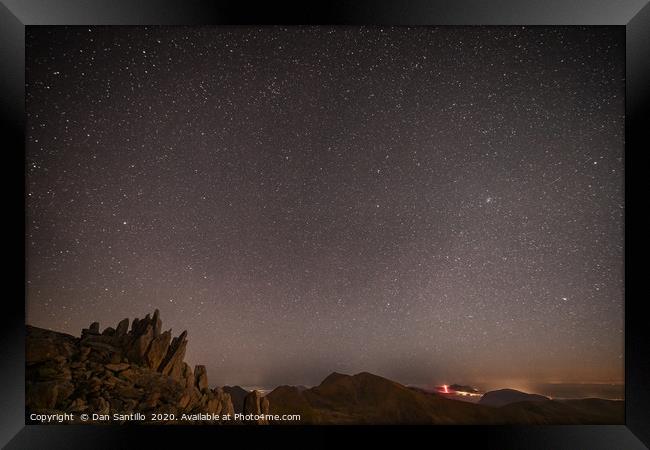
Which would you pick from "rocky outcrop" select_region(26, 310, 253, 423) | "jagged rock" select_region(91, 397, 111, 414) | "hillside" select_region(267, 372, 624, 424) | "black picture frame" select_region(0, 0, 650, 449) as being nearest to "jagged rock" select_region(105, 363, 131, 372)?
"rocky outcrop" select_region(26, 310, 253, 423)

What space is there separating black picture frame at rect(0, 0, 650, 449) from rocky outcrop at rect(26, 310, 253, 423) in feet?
0.21

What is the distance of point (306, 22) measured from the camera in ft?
5.77

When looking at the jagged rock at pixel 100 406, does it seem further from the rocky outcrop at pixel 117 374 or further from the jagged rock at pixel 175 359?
the jagged rock at pixel 175 359

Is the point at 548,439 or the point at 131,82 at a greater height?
the point at 131,82

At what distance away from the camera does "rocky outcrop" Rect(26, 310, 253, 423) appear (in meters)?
1.83

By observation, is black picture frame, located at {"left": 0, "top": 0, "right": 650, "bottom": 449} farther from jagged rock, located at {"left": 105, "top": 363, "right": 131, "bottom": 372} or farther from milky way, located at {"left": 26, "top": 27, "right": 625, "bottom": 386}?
jagged rock, located at {"left": 105, "top": 363, "right": 131, "bottom": 372}

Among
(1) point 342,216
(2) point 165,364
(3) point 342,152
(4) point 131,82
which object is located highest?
(4) point 131,82

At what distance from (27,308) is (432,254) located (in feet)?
5.17

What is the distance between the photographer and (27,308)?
6.10 ft

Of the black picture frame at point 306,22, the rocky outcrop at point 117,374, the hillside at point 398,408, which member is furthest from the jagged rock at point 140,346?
the hillside at point 398,408

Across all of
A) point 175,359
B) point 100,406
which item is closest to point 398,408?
point 175,359

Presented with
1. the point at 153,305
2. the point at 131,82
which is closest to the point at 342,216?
the point at 153,305

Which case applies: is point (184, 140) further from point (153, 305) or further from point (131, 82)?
point (153, 305)

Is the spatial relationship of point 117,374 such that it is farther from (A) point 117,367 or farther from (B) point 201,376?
(B) point 201,376
